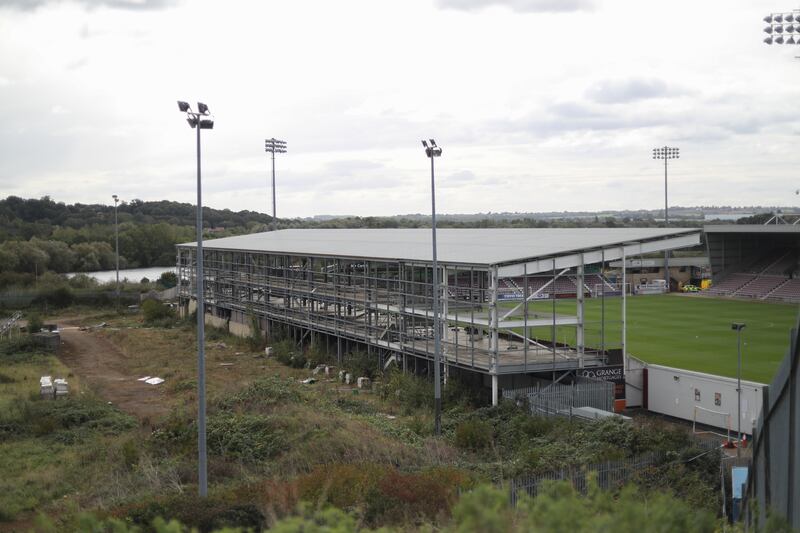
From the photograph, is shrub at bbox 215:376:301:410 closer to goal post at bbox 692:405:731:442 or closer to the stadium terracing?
the stadium terracing

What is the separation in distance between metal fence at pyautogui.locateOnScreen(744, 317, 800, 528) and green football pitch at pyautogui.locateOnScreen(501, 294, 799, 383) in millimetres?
15015

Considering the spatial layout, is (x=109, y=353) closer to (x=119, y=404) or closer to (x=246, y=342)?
(x=246, y=342)

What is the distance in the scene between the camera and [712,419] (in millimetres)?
26469

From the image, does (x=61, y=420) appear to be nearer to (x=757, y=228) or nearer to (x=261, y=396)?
(x=261, y=396)

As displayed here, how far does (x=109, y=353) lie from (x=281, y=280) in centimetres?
1039

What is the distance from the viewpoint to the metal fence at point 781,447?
10.6 metres

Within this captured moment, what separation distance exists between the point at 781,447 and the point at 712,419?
1579 centimetres

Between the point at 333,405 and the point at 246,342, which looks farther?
A: the point at 246,342

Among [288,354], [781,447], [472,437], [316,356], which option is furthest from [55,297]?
[781,447]

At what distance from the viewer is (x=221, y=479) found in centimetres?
2005

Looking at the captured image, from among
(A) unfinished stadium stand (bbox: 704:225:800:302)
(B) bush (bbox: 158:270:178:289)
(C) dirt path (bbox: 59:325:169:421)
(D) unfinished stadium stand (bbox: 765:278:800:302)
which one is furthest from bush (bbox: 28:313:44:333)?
(D) unfinished stadium stand (bbox: 765:278:800:302)

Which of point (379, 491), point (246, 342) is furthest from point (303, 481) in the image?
point (246, 342)

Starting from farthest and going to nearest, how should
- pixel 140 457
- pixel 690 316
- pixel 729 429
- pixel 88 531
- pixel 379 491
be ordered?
pixel 690 316, pixel 729 429, pixel 140 457, pixel 379 491, pixel 88 531

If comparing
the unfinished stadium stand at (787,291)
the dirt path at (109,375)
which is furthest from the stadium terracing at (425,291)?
the unfinished stadium stand at (787,291)
